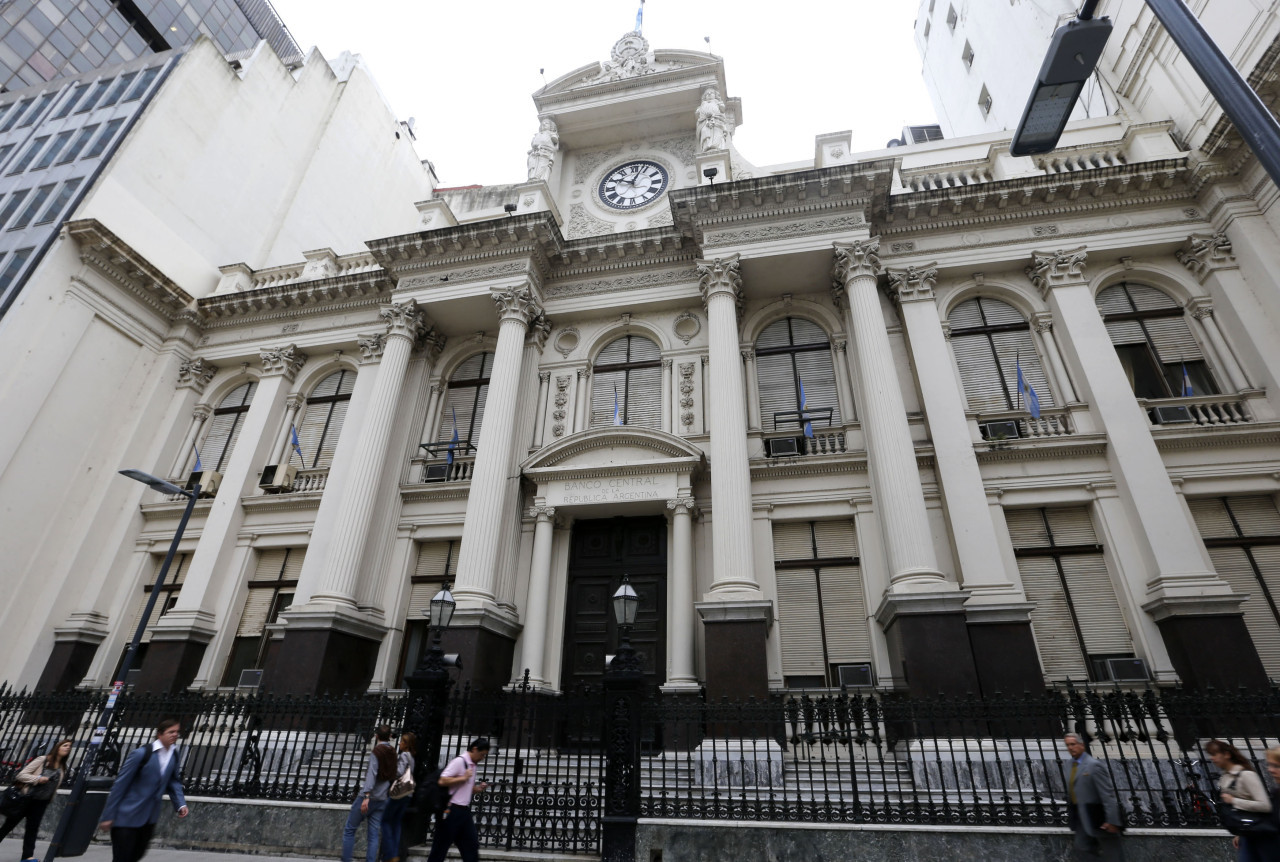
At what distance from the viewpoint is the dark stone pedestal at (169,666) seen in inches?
549

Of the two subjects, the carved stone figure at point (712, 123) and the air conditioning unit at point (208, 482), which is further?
the carved stone figure at point (712, 123)

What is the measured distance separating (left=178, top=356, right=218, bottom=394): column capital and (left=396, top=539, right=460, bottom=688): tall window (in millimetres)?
9416

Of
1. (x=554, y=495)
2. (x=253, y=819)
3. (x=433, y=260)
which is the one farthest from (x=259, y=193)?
(x=253, y=819)

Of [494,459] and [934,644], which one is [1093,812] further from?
[494,459]

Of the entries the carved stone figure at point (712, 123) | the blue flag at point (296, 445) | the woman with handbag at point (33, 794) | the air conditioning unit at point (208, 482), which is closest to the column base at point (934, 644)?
the woman with handbag at point (33, 794)

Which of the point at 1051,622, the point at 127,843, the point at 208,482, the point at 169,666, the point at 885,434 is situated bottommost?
the point at 127,843

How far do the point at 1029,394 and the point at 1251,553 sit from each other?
453 cm

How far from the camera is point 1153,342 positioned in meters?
14.0

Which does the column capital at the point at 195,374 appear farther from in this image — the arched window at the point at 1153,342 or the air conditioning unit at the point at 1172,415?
the air conditioning unit at the point at 1172,415

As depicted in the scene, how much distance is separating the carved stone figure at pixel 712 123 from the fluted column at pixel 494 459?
6509mm

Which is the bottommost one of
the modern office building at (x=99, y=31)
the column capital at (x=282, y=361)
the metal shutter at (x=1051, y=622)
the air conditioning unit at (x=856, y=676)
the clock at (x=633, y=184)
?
the air conditioning unit at (x=856, y=676)

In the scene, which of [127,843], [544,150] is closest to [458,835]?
[127,843]

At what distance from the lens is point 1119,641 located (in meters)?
11.4

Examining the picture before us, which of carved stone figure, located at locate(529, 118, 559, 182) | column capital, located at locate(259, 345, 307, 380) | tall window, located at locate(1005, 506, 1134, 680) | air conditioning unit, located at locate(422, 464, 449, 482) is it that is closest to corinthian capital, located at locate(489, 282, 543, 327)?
air conditioning unit, located at locate(422, 464, 449, 482)
